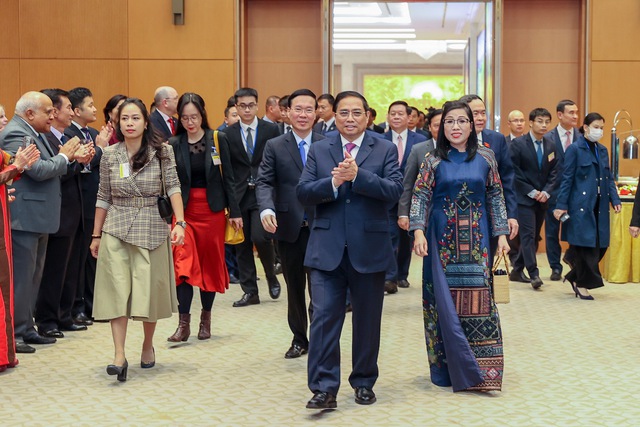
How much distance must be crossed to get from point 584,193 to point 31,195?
4710 mm

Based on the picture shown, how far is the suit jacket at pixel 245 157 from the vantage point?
776 centimetres

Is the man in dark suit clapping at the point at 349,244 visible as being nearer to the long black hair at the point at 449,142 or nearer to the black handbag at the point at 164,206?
the long black hair at the point at 449,142

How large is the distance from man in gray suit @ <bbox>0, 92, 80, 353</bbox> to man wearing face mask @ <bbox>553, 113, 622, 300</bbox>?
4.25 m

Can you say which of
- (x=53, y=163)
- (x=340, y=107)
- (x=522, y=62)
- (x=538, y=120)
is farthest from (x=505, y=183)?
(x=522, y=62)

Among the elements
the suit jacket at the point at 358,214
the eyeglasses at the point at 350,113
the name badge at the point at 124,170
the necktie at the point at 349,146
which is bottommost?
the suit jacket at the point at 358,214

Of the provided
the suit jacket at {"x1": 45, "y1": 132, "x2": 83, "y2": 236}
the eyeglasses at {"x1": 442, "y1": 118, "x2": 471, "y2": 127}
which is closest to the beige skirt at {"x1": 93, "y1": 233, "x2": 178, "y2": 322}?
the suit jacket at {"x1": 45, "y1": 132, "x2": 83, "y2": 236}

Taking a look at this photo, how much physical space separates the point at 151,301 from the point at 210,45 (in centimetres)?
676

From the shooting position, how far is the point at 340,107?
4.82 meters

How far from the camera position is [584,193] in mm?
8484

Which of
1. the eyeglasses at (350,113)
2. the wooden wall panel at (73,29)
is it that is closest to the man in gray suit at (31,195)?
the eyeglasses at (350,113)

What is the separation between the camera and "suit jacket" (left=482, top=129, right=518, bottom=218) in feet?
20.0

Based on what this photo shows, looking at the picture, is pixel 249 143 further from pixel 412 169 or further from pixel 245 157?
pixel 412 169

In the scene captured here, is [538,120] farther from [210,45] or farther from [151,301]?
[151,301]

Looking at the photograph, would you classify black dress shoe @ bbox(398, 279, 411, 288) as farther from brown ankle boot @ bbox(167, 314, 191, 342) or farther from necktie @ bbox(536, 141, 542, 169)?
brown ankle boot @ bbox(167, 314, 191, 342)
